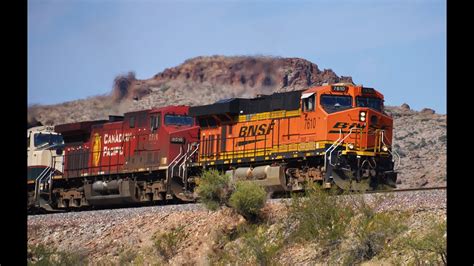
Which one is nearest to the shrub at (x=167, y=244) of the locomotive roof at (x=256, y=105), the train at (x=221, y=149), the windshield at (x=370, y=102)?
the train at (x=221, y=149)

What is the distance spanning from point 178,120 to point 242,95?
69.7 ft

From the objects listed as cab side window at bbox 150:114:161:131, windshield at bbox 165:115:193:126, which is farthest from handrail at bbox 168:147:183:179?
cab side window at bbox 150:114:161:131

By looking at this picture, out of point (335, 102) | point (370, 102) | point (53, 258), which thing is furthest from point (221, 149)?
point (53, 258)

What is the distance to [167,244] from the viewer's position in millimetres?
20000

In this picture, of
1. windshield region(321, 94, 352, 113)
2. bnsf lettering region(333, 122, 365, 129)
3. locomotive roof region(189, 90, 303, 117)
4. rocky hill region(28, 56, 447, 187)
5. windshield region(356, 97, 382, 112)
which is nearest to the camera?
bnsf lettering region(333, 122, 365, 129)

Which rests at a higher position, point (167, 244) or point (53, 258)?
point (167, 244)

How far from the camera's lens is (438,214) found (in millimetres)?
15945

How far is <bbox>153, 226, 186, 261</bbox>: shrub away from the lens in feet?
65.2

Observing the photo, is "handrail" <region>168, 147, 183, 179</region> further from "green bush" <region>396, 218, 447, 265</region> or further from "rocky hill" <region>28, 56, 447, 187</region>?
"green bush" <region>396, 218, 447, 265</region>

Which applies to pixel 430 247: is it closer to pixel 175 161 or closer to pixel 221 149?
pixel 221 149

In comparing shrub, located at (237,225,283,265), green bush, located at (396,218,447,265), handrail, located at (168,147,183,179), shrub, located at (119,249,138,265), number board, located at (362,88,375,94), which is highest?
number board, located at (362,88,375,94)

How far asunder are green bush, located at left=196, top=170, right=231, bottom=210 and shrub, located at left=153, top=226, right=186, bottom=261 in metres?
1.07
